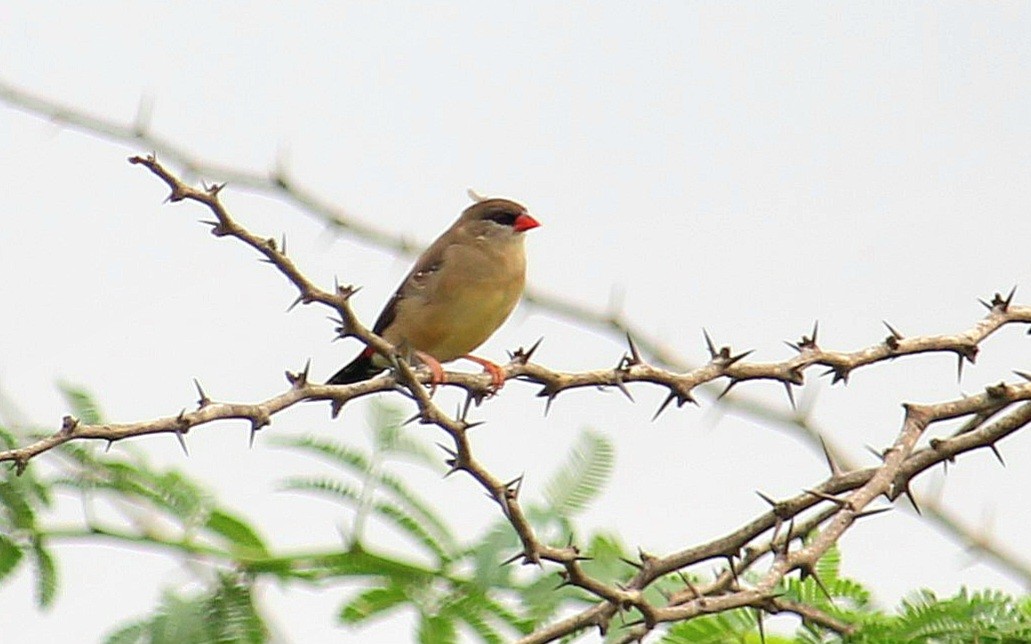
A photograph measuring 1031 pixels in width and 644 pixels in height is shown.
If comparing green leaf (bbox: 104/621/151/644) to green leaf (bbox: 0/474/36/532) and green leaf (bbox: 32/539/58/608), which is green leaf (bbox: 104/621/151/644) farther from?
green leaf (bbox: 0/474/36/532)

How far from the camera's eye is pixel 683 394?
3.09 metres

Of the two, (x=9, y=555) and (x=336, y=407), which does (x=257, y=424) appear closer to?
(x=336, y=407)

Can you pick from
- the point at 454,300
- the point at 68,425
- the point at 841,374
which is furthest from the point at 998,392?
the point at 454,300

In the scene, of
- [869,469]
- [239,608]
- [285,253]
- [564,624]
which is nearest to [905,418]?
[869,469]

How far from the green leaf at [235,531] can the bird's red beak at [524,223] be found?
2.46 m

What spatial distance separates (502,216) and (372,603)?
2.76 meters

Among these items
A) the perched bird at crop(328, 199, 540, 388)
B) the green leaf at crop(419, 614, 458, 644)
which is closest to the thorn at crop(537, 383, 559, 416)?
the green leaf at crop(419, 614, 458, 644)

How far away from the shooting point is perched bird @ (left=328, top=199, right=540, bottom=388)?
20.6 ft

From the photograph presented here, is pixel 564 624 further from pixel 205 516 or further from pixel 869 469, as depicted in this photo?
pixel 205 516

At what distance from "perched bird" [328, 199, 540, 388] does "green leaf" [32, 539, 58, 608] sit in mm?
1849

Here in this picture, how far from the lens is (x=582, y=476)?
182 inches

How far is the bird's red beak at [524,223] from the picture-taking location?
6.86 meters

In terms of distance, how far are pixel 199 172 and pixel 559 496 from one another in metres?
1.22

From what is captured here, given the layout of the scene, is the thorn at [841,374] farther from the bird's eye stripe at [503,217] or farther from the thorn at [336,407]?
the bird's eye stripe at [503,217]
